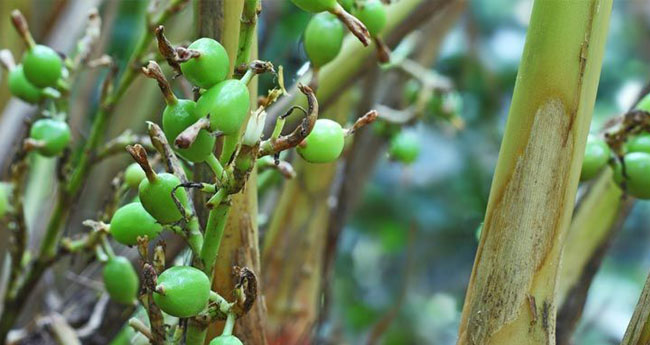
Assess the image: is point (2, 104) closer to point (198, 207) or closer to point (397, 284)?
point (198, 207)

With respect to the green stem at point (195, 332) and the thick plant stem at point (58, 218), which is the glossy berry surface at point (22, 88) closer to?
the thick plant stem at point (58, 218)

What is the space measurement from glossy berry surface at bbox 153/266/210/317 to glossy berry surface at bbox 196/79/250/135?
5 cm

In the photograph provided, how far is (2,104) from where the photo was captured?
0.83m

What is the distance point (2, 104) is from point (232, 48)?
57cm

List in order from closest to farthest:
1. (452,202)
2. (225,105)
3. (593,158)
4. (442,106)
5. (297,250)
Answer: (225,105)
(593,158)
(297,250)
(442,106)
(452,202)

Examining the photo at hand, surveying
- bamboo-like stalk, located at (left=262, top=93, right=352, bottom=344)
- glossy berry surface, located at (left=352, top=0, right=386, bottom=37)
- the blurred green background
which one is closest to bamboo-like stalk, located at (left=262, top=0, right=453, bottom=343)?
bamboo-like stalk, located at (left=262, top=93, right=352, bottom=344)

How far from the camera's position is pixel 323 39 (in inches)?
17.2

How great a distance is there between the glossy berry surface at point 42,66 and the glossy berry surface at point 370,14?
0.19 m

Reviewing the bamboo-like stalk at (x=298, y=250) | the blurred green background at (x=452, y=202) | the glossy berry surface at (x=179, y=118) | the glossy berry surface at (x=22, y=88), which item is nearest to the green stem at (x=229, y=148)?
the glossy berry surface at (x=179, y=118)

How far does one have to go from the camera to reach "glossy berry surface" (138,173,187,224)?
280 millimetres

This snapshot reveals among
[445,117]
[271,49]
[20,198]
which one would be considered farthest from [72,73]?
[271,49]

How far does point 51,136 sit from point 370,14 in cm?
21

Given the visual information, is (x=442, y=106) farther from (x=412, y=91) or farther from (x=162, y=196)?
(x=162, y=196)

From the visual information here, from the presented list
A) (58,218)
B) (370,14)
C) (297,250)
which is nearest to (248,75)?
(370,14)
